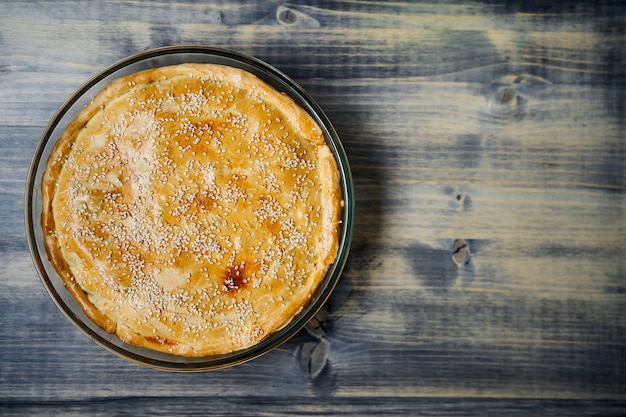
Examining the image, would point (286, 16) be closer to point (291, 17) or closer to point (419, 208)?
point (291, 17)

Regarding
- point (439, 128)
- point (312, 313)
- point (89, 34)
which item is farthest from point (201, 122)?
point (439, 128)

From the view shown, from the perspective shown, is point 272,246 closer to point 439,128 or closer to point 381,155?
point 381,155

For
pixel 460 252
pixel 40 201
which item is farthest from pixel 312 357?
pixel 40 201

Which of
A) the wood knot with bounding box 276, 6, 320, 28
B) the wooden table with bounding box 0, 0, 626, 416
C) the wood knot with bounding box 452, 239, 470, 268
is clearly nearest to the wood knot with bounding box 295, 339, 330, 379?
the wooden table with bounding box 0, 0, 626, 416

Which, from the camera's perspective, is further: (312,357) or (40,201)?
(312,357)

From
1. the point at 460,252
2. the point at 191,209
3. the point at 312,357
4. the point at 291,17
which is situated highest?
the point at 291,17

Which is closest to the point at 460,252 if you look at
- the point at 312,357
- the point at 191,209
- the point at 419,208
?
the point at 419,208

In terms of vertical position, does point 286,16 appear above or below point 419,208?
above
